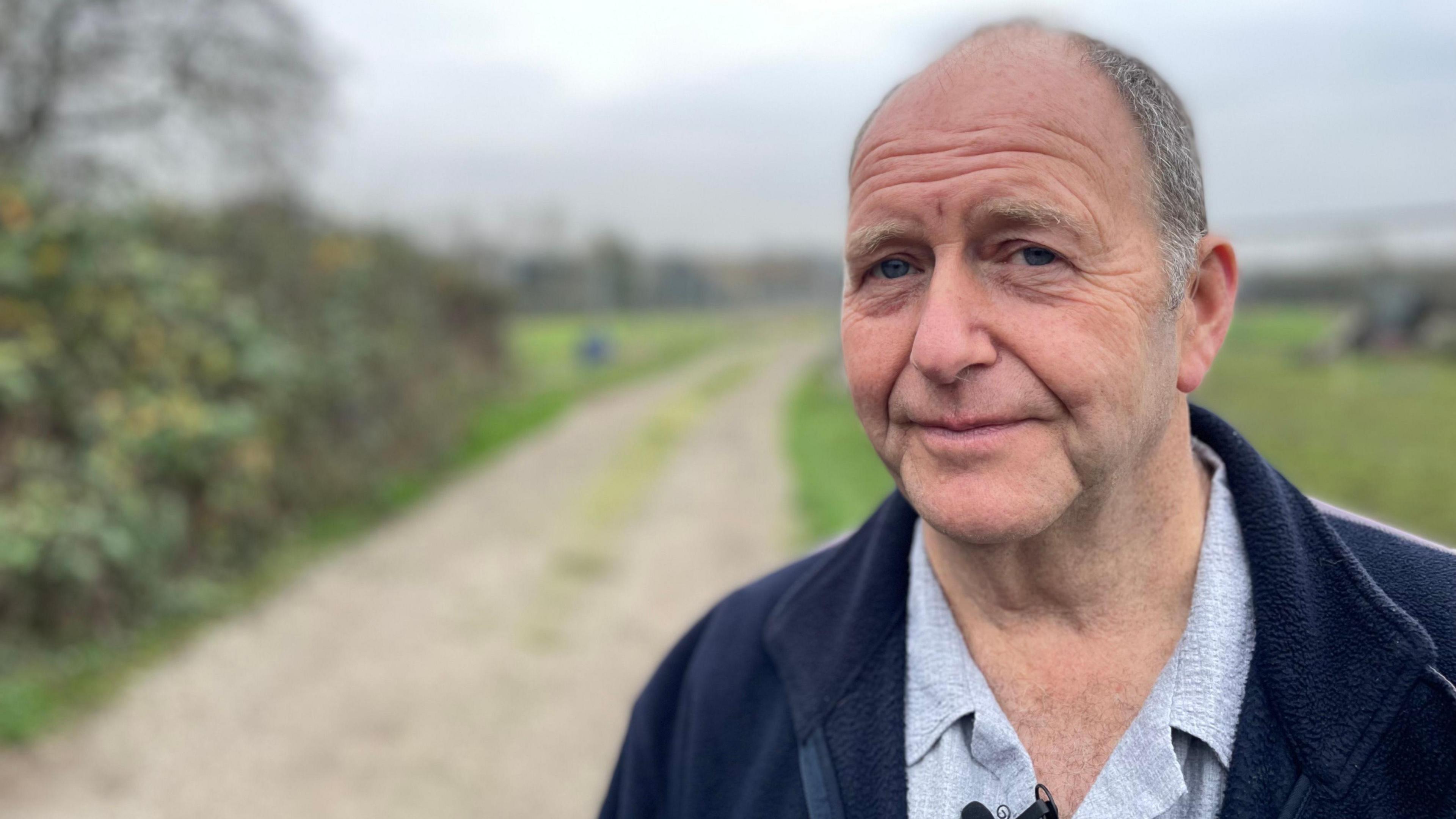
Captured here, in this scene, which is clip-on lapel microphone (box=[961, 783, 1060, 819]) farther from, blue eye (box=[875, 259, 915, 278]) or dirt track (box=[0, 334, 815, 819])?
dirt track (box=[0, 334, 815, 819])

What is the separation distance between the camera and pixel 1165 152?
1.39 metres

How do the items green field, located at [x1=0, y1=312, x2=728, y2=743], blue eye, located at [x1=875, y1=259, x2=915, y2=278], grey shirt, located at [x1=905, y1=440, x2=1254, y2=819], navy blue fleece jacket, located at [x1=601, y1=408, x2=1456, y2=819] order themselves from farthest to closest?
1. green field, located at [x1=0, y1=312, x2=728, y2=743]
2. blue eye, located at [x1=875, y1=259, x2=915, y2=278]
3. grey shirt, located at [x1=905, y1=440, x2=1254, y2=819]
4. navy blue fleece jacket, located at [x1=601, y1=408, x2=1456, y2=819]

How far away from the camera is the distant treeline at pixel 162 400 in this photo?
582cm

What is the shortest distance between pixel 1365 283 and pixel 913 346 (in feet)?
45.6

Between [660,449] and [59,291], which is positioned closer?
[59,291]

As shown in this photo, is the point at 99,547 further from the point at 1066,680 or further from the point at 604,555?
the point at 1066,680

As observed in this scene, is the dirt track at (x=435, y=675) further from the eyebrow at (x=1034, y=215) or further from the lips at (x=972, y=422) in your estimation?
the eyebrow at (x=1034, y=215)

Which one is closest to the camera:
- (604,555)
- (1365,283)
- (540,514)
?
(604,555)

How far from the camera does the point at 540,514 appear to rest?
9641 millimetres

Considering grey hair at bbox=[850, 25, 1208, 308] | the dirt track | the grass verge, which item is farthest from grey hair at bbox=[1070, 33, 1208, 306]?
the dirt track

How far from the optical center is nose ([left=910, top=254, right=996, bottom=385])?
1329mm

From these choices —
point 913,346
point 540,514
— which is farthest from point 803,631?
point 540,514

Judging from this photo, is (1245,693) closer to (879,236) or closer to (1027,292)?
(1027,292)

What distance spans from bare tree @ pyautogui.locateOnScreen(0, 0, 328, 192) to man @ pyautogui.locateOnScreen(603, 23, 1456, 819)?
30.2ft
